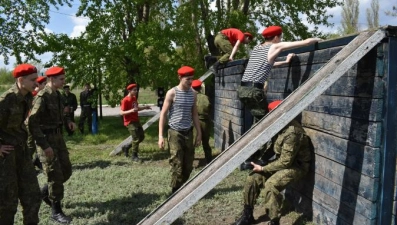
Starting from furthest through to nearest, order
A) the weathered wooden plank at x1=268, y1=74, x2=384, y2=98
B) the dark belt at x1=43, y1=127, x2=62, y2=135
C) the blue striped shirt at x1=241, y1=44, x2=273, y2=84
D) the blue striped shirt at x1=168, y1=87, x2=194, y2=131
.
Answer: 1. the blue striped shirt at x1=168, y1=87, x2=194, y2=131
2. the blue striped shirt at x1=241, y1=44, x2=273, y2=84
3. the dark belt at x1=43, y1=127, x2=62, y2=135
4. the weathered wooden plank at x1=268, y1=74, x2=384, y2=98

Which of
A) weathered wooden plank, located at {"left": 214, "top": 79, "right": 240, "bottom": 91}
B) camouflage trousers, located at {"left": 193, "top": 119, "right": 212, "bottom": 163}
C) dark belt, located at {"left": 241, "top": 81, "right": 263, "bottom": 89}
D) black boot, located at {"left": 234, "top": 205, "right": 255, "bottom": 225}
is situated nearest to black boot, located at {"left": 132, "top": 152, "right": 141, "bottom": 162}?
camouflage trousers, located at {"left": 193, "top": 119, "right": 212, "bottom": 163}

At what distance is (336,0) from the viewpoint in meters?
16.5

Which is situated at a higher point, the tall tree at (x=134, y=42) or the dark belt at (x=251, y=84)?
the tall tree at (x=134, y=42)

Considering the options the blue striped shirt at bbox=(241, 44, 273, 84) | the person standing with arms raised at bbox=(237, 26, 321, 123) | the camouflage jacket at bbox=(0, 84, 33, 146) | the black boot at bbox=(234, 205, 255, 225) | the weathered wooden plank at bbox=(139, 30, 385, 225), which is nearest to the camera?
the weathered wooden plank at bbox=(139, 30, 385, 225)

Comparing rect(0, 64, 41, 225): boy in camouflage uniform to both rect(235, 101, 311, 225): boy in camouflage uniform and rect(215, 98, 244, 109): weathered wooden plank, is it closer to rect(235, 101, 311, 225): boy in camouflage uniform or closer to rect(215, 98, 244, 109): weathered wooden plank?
rect(235, 101, 311, 225): boy in camouflage uniform

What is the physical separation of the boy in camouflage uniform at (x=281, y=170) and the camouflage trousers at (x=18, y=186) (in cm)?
235

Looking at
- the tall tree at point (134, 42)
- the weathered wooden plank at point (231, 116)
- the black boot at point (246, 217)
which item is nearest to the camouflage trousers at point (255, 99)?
the black boot at point (246, 217)

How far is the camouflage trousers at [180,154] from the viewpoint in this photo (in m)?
5.31

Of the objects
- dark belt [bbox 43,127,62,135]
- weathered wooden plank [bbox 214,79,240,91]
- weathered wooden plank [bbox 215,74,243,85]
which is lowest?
dark belt [bbox 43,127,62,135]

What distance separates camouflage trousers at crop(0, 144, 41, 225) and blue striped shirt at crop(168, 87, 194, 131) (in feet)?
6.33

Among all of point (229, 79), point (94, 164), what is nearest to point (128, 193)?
point (94, 164)

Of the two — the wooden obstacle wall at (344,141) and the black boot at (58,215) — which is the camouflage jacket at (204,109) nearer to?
the wooden obstacle wall at (344,141)

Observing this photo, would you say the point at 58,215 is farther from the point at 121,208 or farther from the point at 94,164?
the point at 94,164

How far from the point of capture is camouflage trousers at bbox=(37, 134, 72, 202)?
4.88m
